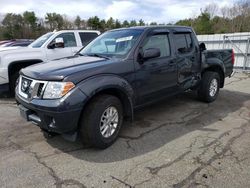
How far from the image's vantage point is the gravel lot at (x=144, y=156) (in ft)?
9.59

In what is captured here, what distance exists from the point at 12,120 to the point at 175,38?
3.69 metres

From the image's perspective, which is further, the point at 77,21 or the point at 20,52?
the point at 77,21

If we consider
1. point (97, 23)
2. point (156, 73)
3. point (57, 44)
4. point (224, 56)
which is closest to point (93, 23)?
point (97, 23)

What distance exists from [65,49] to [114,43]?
366 centimetres

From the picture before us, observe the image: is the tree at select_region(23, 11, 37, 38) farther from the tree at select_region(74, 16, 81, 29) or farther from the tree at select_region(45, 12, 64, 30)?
the tree at select_region(74, 16, 81, 29)

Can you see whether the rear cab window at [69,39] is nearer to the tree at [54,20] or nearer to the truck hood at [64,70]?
the truck hood at [64,70]

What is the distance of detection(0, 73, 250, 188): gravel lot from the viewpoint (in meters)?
2.92

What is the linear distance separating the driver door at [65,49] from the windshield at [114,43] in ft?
8.70

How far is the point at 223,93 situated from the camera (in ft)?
24.0

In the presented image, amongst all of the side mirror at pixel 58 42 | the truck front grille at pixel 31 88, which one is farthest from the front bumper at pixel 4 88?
the truck front grille at pixel 31 88

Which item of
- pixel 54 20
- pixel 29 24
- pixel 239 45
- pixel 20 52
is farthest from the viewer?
pixel 54 20

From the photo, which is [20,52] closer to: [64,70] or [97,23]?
[64,70]

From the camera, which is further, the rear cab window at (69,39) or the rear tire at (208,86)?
the rear cab window at (69,39)

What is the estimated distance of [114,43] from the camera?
176 inches
